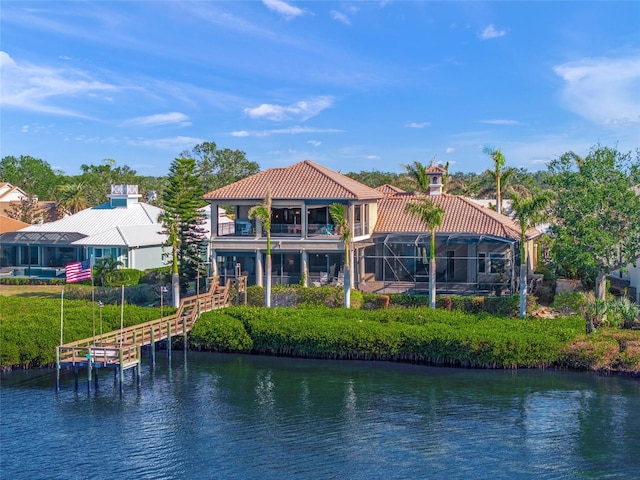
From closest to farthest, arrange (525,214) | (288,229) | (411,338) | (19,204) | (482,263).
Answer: (411,338) → (525,214) → (482,263) → (288,229) → (19,204)

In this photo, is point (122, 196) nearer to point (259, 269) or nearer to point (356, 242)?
point (259, 269)

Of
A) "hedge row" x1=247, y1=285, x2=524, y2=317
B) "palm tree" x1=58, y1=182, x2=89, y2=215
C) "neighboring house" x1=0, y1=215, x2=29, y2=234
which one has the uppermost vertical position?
"palm tree" x1=58, y1=182, x2=89, y2=215

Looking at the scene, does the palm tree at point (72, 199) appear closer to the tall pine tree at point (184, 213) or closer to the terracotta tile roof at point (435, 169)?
the tall pine tree at point (184, 213)

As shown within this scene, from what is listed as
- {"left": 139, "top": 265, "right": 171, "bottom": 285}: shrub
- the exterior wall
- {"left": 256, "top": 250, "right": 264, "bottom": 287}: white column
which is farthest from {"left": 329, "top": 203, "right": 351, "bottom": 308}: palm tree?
the exterior wall

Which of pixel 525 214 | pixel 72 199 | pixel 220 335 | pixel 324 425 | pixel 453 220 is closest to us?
pixel 324 425

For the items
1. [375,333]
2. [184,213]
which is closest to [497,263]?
[375,333]

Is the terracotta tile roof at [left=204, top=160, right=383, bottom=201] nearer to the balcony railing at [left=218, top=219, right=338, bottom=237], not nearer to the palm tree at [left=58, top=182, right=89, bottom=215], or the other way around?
the balcony railing at [left=218, top=219, right=338, bottom=237]

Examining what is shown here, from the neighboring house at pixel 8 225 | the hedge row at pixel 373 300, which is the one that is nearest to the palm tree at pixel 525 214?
the hedge row at pixel 373 300
